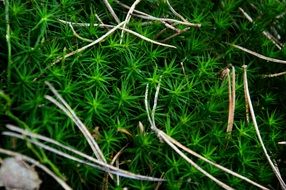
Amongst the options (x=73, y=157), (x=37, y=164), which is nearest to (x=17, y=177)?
(x=37, y=164)

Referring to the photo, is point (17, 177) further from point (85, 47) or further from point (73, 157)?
point (85, 47)

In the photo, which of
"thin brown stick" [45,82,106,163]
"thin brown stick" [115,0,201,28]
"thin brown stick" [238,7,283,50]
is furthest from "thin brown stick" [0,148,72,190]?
"thin brown stick" [238,7,283,50]

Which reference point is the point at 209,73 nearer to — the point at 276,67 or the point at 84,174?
the point at 276,67

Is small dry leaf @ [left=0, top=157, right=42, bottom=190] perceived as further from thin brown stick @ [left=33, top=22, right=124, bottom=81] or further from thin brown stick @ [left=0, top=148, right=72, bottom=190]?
thin brown stick @ [left=33, top=22, right=124, bottom=81]

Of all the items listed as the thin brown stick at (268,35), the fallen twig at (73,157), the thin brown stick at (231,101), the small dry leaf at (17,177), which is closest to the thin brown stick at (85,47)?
the fallen twig at (73,157)

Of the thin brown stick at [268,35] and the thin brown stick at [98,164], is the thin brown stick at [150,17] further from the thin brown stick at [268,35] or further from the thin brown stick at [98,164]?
the thin brown stick at [98,164]

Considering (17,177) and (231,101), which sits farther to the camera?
(231,101)
